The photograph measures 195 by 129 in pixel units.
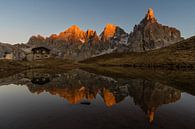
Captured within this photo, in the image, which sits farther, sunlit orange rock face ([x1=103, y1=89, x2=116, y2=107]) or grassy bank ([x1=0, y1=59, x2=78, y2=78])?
→ grassy bank ([x1=0, y1=59, x2=78, y2=78])

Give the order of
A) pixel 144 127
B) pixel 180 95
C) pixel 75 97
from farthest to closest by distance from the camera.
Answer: pixel 180 95
pixel 75 97
pixel 144 127

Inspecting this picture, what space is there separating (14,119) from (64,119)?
5.19 metres

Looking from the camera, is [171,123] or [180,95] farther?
[180,95]

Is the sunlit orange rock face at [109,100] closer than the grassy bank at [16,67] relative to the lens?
Yes

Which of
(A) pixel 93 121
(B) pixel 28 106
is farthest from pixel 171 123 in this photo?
(B) pixel 28 106

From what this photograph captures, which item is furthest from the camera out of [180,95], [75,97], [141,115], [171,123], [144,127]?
[180,95]

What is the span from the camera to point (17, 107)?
72.3 feet

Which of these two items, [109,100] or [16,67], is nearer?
[109,100]

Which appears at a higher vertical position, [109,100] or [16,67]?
[16,67]

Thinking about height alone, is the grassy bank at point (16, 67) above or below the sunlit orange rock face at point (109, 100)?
above

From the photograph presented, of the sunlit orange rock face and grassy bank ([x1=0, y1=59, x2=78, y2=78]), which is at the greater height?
grassy bank ([x1=0, y1=59, x2=78, y2=78])

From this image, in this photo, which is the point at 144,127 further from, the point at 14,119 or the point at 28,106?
the point at 28,106

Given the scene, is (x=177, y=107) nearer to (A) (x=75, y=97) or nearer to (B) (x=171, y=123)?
(B) (x=171, y=123)

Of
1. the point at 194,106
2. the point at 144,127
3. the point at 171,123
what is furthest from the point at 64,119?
the point at 194,106
